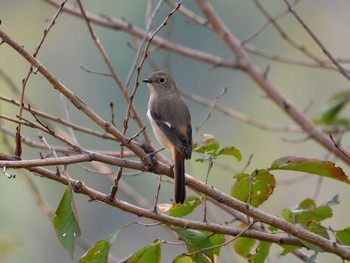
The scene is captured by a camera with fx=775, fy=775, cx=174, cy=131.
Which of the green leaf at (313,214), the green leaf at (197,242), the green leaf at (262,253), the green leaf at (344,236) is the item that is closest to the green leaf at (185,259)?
the green leaf at (197,242)

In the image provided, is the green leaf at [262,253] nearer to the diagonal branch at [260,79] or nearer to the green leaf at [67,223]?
the green leaf at [67,223]

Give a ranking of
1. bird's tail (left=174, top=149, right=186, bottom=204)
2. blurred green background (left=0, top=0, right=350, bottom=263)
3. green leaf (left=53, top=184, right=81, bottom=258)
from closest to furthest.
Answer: green leaf (left=53, top=184, right=81, bottom=258), bird's tail (left=174, top=149, right=186, bottom=204), blurred green background (left=0, top=0, right=350, bottom=263)

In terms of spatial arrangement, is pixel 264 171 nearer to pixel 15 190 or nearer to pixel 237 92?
pixel 15 190

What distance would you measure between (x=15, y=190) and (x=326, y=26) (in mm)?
9712

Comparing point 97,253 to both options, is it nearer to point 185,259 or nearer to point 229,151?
point 185,259

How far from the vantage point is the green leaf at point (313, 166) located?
9.69 feet

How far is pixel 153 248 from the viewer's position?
2.81 m

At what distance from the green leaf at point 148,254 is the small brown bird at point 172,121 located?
481mm

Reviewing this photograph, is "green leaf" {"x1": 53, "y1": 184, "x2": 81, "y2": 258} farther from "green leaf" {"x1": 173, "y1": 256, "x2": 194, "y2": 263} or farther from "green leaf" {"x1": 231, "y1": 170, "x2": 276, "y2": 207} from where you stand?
"green leaf" {"x1": 231, "y1": 170, "x2": 276, "y2": 207}

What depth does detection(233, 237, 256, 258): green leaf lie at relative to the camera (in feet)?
10.6

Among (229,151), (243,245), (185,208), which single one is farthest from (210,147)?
(243,245)

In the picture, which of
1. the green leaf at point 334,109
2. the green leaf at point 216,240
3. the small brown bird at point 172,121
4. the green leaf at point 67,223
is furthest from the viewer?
the green leaf at point 334,109

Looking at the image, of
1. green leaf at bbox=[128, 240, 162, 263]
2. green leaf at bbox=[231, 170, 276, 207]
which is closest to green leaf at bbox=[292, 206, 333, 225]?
green leaf at bbox=[231, 170, 276, 207]

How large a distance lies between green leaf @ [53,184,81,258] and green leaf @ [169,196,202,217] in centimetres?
59
